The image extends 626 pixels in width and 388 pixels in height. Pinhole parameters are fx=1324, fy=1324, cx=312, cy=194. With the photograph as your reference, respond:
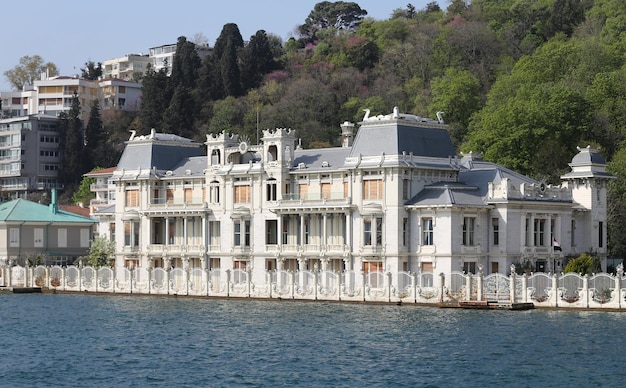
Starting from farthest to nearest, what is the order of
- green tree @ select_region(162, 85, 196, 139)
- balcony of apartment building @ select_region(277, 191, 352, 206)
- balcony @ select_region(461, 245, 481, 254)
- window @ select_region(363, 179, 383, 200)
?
green tree @ select_region(162, 85, 196, 139) < balcony of apartment building @ select_region(277, 191, 352, 206) < window @ select_region(363, 179, 383, 200) < balcony @ select_region(461, 245, 481, 254)

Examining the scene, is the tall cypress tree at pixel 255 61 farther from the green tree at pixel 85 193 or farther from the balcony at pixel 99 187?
the balcony at pixel 99 187

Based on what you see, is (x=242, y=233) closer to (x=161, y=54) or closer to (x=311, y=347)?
(x=311, y=347)

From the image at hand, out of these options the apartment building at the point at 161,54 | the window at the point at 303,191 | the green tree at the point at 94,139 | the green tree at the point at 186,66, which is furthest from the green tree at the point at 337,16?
the window at the point at 303,191

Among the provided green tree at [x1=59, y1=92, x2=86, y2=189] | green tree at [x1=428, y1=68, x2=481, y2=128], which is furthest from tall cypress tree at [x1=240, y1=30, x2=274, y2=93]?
green tree at [x1=428, y1=68, x2=481, y2=128]

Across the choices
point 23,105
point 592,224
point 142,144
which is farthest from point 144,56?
point 592,224

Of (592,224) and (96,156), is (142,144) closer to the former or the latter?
(592,224)

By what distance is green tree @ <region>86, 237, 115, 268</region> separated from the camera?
90.1 m

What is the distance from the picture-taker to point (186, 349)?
53312mm

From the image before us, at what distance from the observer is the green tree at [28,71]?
175 metres

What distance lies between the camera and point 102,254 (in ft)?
296

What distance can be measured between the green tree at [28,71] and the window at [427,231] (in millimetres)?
109273

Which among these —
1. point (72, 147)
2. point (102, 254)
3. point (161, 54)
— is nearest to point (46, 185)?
point (72, 147)

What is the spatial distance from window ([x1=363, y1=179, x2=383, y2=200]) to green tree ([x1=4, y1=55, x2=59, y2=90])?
106m

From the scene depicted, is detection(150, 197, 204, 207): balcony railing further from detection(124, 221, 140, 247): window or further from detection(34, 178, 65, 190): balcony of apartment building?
detection(34, 178, 65, 190): balcony of apartment building
